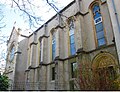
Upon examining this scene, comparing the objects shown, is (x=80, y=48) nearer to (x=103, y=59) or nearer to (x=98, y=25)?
(x=103, y=59)

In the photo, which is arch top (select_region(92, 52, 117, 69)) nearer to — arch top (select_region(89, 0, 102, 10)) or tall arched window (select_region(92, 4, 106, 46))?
tall arched window (select_region(92, 4, 106, 46))

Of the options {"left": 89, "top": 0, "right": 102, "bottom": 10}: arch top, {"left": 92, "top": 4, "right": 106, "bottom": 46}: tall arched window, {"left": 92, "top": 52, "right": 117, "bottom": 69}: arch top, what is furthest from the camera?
{"left": 89, "top": 0, "right": 102, "bottom": 10}: arch top

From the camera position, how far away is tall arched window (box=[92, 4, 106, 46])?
14.4 metres

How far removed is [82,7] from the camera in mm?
17312

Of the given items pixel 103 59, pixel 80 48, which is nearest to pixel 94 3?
pixel 80 48

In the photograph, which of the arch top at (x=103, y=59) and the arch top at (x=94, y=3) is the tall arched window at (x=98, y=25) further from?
the arch top at (x=103, y=59)

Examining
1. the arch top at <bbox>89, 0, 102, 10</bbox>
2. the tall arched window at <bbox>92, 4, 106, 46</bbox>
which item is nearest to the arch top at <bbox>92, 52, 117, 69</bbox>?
the tall arched window at <bbox>92, 4, 106, 46</bbox>

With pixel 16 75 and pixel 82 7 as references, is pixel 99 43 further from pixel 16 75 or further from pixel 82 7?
pixel 16 75

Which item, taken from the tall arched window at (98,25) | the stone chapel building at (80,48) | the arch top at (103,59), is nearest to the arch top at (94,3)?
the stone chapel building at (80,48)

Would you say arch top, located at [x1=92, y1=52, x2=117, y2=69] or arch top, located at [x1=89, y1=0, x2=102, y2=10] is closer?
arch top, located at [x1=92, y1=52, x2=117, y2=69]

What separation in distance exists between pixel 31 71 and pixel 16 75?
460 cm

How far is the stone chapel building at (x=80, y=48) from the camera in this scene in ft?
31.5

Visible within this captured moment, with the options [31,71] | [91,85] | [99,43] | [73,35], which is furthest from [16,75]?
[91,85]

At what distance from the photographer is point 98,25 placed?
1520 cm
